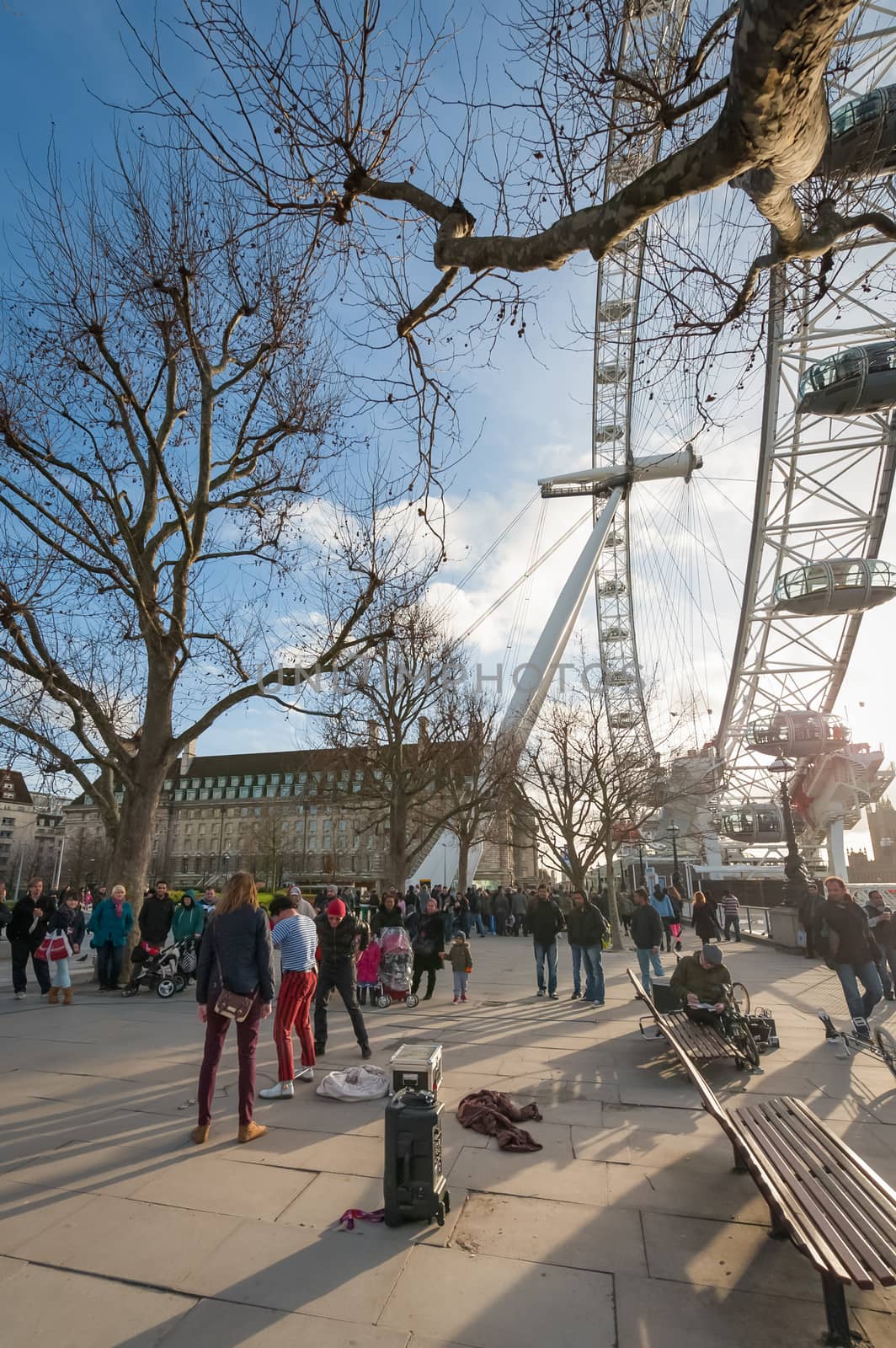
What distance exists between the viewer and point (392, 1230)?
366 centimetres

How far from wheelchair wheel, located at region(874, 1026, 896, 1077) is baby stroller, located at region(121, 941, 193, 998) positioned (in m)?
9.36

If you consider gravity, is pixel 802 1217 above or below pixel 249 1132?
above

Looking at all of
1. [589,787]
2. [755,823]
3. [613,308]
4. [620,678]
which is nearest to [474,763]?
[589,787]

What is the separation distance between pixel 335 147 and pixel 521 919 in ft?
89.9

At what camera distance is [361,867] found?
92750 mm

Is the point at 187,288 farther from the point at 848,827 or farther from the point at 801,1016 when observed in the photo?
the point at 848,827

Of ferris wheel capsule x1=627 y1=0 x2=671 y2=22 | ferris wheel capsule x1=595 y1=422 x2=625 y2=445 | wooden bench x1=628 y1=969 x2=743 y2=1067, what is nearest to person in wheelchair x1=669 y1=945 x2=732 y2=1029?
wooden bench x1=628 y1=969 x2=743 y2=1067

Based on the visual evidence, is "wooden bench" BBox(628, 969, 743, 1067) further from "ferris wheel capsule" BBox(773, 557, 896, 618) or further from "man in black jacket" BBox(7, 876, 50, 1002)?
"ferris wheel capsule" BBox(773, 557, 896, 618)

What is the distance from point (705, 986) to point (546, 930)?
3.76 metres

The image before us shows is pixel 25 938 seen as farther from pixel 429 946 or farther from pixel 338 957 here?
pixel 338 957

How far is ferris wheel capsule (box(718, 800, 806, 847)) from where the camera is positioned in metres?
46.1

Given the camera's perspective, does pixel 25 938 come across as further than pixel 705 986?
Yes

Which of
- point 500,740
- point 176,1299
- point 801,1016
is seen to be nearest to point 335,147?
point 176,1299

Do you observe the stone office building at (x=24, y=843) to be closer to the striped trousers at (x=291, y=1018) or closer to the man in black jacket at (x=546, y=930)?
the man in black jacket at (x=546, y=930)
